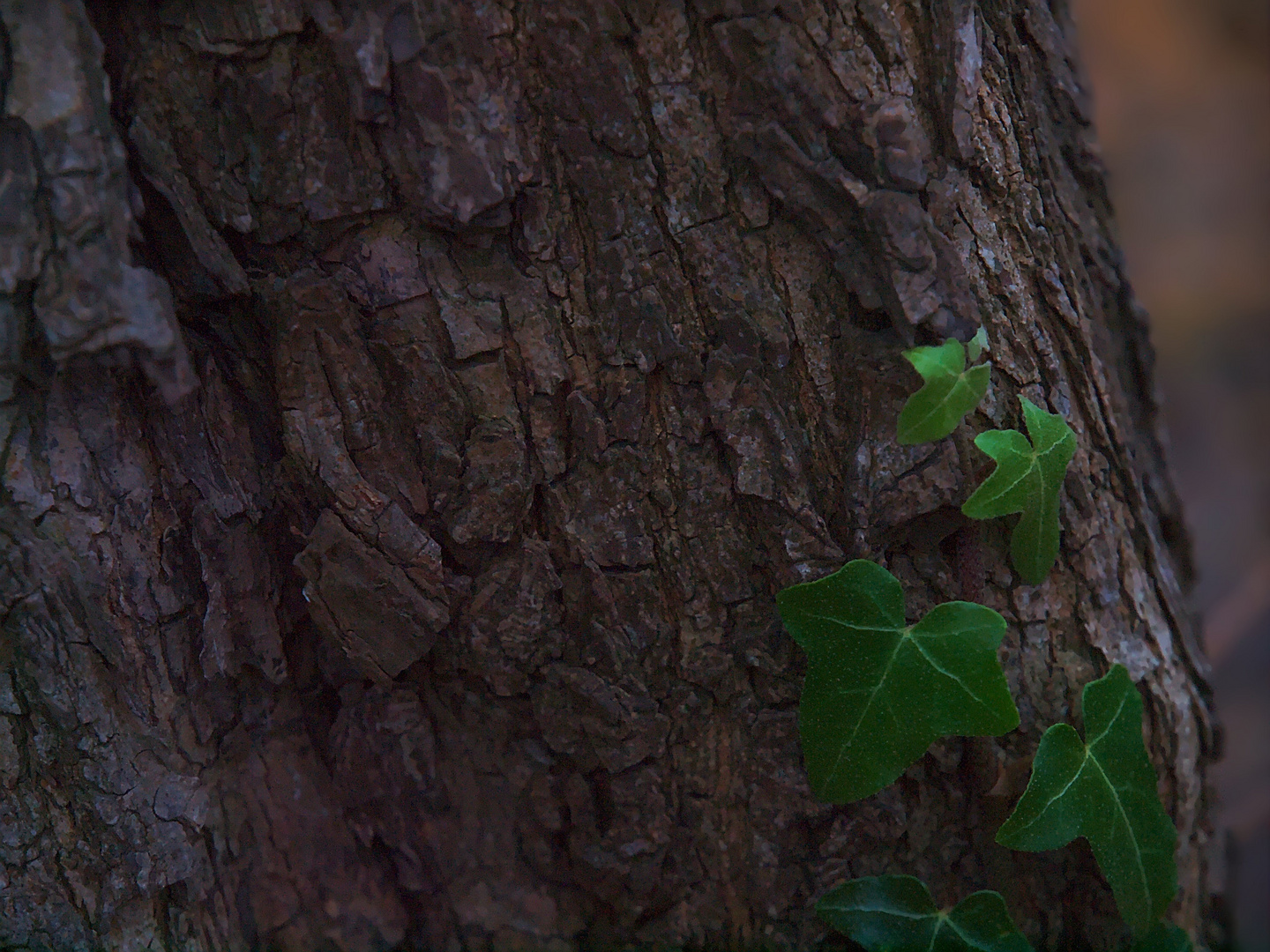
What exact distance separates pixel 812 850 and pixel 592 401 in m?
0.61

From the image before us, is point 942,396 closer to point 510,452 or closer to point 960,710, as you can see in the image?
point 960,710

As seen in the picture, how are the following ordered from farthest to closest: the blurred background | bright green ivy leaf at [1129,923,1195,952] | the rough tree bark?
the blurred background < bright green ivy leaf at [1129,923,1195,952] < the rough tree bark

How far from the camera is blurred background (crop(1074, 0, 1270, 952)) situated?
308 centimetres

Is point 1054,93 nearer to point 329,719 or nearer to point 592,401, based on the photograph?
point 592,401

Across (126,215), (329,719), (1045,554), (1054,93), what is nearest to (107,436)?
(126,215)

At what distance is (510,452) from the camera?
925 millimetres

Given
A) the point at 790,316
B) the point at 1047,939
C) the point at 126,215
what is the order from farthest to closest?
the point at 1047,939 → the point at 790,316 → the point at 126,215

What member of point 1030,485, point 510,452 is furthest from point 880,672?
point 510,452

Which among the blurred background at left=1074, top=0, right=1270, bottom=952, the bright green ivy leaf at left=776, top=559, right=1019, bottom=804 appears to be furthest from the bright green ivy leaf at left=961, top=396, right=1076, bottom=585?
the blurred background at left=1074, top=0, right=1270, bottom=952

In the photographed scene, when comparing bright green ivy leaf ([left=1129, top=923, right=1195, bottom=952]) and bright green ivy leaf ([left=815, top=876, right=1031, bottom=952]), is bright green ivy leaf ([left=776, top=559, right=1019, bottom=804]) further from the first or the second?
bright green ivy leaf ([left=1129, top=923, right=1195, bottom=952])

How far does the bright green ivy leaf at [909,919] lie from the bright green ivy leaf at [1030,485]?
391 millimetres

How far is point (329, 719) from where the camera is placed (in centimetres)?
106

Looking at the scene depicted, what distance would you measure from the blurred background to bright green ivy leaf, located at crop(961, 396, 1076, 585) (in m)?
2.68

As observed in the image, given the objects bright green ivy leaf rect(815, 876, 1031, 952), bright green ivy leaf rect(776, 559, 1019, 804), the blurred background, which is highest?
the blurred background
